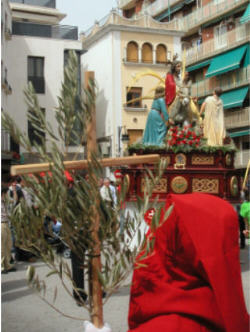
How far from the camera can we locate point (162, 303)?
196cm

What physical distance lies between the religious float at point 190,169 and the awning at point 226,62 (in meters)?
16.2

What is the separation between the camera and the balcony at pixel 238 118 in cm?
2417

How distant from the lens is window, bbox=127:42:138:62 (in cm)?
2266

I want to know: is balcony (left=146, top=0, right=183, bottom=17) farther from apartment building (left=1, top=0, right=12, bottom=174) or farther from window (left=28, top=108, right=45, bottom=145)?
window (left=28, top=108, right=45, bottom=145)

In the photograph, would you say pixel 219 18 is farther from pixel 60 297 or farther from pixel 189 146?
pixel 60 297

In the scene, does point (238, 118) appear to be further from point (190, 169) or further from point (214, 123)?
point (190, 169)

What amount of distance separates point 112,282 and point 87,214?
0.97ft

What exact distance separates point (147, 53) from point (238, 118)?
5.76 metres

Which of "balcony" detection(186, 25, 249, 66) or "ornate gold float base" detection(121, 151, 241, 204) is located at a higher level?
"balcony" detection(186, 25, 249, 66)

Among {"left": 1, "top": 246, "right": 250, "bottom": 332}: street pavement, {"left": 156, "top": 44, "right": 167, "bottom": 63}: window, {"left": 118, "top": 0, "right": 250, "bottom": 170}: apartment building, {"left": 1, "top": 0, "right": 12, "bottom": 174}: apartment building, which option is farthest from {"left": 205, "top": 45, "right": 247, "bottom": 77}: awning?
{"left": 1, "top": 246, "right": 250, "bottom": 332}: street pavement

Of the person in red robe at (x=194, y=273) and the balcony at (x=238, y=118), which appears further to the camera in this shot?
the balcony at (x=238, y=118)

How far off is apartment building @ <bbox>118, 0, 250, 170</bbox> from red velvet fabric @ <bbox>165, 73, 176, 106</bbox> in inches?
571

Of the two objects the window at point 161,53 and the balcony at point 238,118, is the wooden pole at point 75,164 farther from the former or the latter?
the balcony at point 238,118

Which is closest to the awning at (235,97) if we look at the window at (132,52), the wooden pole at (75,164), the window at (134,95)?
the window at (134,95)
